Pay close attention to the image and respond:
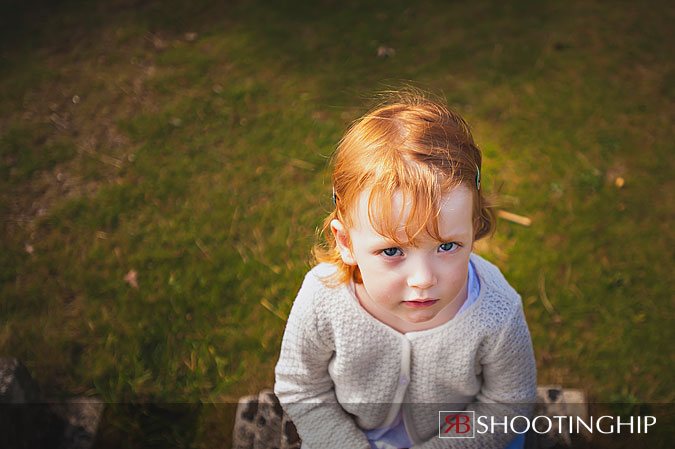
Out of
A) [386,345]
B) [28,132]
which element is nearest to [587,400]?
[386,345]

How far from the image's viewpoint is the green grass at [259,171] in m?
2.59

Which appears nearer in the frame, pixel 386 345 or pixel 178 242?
pixel 386 345

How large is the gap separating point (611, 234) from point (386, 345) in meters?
1.96

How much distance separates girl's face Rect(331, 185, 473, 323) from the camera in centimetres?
126

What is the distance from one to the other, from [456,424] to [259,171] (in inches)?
82.3

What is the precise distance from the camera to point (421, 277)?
1.28m

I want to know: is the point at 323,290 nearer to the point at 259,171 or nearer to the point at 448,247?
the point at 448,247

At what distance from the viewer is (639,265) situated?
9.25 feet

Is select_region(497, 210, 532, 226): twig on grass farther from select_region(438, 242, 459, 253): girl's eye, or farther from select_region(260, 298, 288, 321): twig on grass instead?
select_region(438, 242, 459, 253): girl's eye

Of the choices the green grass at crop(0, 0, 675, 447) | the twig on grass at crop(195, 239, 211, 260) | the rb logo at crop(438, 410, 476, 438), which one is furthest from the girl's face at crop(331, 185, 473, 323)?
the twig on grass at crop(195, 239, 211, 260)

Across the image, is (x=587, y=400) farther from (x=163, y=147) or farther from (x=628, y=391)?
(x=163, y=147)

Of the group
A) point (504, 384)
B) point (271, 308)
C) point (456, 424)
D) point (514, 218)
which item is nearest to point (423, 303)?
point (504, 384)

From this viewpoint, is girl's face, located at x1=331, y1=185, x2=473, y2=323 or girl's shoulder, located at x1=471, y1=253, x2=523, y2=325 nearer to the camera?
girl's face, located at x1=331, y1=185, x2=473, y2=323

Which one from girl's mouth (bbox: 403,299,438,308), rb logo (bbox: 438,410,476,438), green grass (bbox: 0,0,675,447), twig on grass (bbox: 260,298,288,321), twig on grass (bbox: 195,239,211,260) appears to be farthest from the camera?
twig on grass (bbox: 195,239,211,260)
